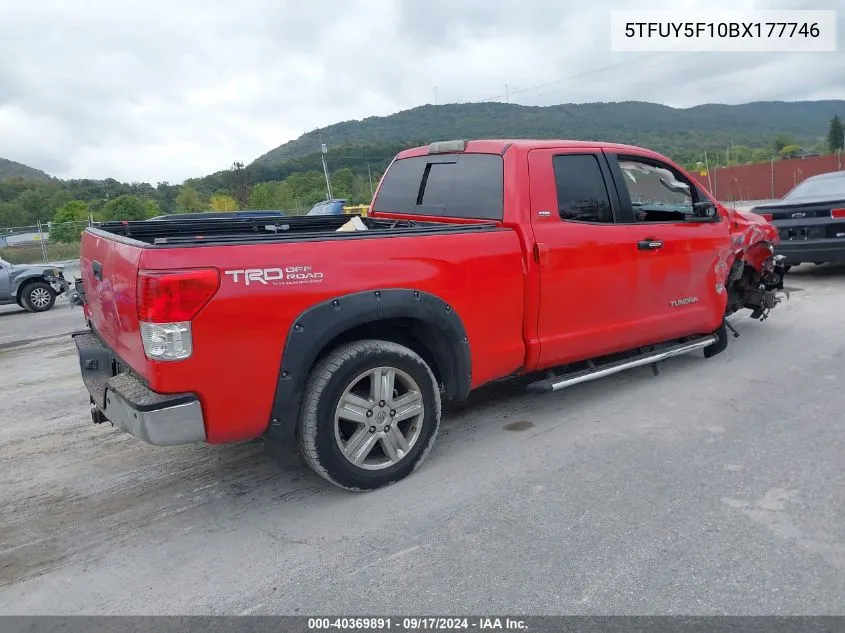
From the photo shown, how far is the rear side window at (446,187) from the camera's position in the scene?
13.9 ft

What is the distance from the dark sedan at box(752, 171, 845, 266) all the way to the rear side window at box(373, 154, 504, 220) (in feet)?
20.0

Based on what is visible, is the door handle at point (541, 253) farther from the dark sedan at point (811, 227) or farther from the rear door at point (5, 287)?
the rear door at point (5, 287)

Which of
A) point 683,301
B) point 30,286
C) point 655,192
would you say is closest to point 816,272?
point 655,192

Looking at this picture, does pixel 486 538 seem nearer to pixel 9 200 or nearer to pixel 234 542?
pixel 234 542

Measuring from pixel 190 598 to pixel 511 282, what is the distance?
2.39 meters

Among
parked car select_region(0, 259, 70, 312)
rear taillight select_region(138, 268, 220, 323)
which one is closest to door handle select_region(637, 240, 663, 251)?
rear taillight select_region(138, 268, 220, 323)

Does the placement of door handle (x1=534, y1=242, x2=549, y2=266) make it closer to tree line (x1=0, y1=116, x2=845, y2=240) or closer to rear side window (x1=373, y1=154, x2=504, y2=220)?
rear side window (x1=373, y1=154, x2=504, y2=220)

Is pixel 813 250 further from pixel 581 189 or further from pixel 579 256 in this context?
pixel 579 256

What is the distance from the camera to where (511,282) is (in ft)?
12.8

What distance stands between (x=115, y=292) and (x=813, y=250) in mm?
8541

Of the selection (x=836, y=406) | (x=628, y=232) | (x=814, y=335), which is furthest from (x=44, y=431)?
(x=814, y=335)

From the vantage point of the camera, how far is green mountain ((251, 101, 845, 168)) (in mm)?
60719

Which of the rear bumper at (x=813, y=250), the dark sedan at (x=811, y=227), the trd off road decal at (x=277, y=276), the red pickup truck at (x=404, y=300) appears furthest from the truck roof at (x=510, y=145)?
the dark sedan at (x=811, y=227)

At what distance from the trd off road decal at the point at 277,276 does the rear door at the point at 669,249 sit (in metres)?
2.53
